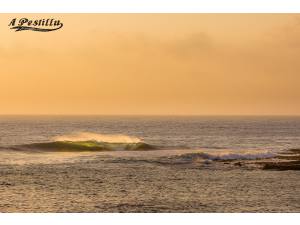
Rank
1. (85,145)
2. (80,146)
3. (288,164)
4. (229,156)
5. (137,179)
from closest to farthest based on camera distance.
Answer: (137,179), (288,164), (229,156), (80,146), (85,145)

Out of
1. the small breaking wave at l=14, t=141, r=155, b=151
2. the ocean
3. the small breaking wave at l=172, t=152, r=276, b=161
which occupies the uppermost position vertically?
the small breaking wave at l=14, t=141, r=155, b=151

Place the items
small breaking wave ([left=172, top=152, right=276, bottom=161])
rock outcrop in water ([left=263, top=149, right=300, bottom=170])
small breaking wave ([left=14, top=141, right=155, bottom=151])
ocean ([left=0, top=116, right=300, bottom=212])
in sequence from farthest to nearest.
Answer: small breaking wave ([left=14, top=141, right=155, bottom=151])
small breaking wave ([left=172, top=152, right=276, bottom=161])
rock outcrop in water ([left=263, top=149, right=300, bottom=170])
ocean ([left=0, top=116, right=300, bottom=212])

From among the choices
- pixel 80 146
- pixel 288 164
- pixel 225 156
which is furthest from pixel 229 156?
pixel 80 146

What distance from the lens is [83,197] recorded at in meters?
23.6

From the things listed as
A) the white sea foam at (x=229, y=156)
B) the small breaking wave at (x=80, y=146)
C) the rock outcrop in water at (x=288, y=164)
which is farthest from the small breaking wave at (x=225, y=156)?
the small breaking wave at (x=80, y=146)

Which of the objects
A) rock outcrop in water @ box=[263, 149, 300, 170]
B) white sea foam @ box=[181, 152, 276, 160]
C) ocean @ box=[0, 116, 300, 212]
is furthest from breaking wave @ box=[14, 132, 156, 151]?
rock outcrop in water @ box=[263, 149, 300, 170]

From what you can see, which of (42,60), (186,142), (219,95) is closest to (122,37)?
(42,60)

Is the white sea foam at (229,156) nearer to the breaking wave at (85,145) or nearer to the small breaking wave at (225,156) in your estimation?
the small breaking wave at (225,156)

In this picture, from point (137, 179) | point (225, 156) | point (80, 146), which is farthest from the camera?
point (80, 146)

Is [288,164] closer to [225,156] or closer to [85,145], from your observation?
[225,156]

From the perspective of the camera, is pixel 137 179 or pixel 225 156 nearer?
pixel 137 179

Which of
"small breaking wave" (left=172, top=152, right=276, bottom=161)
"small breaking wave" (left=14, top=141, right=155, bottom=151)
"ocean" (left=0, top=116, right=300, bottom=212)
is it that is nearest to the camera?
"ocean" (left=0, top=116, right=300, bottom=212)

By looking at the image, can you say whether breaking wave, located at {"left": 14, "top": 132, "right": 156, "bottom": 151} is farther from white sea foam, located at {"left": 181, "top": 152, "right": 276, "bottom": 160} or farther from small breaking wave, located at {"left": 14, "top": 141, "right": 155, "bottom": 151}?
white sea foam, located at {"left": 181, "top": 152, "right": 276, "bottom": 160}
